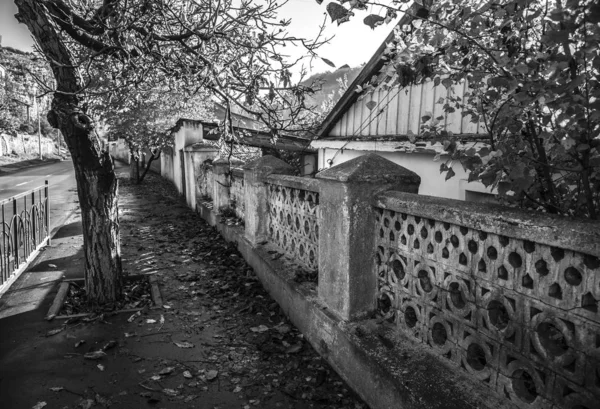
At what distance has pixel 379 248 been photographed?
3357mm

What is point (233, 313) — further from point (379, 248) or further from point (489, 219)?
point (489, 219)

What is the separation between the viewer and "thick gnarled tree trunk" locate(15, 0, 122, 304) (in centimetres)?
438

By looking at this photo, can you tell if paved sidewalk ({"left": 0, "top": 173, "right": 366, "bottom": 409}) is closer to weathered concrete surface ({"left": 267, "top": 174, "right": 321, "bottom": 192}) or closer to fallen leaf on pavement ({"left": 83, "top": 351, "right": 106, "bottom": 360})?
fallen leaf on pavement ({"left": 83, "top": 351, "right": 106, "bottom": 360})

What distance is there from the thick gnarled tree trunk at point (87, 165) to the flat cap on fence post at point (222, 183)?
13.3ft

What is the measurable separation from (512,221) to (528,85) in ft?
2.22

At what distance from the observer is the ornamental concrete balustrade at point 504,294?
1806mm

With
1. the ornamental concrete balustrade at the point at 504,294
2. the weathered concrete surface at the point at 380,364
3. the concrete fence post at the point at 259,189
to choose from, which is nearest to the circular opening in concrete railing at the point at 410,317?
the ornamental concrete balustrade at the point at 504,294

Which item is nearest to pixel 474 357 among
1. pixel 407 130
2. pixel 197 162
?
pixel 407 130

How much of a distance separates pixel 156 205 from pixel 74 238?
17.1 ft

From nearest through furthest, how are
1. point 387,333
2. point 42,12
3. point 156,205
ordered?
point 387,333, point 42,12, point 156,205

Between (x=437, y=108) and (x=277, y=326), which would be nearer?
(x=277, y=326)

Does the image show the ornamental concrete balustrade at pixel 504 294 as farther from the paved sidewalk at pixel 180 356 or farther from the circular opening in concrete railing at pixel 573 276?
the paved sidewalk at pixel 180 356

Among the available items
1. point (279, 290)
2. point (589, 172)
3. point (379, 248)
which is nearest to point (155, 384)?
point (279, 290)

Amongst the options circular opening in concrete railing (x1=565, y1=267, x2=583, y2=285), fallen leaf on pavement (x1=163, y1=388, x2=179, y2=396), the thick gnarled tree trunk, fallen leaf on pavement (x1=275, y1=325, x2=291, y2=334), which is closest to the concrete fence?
circular opening in concrete railing (x1=565, y1=267, x2=583, y2=285)
